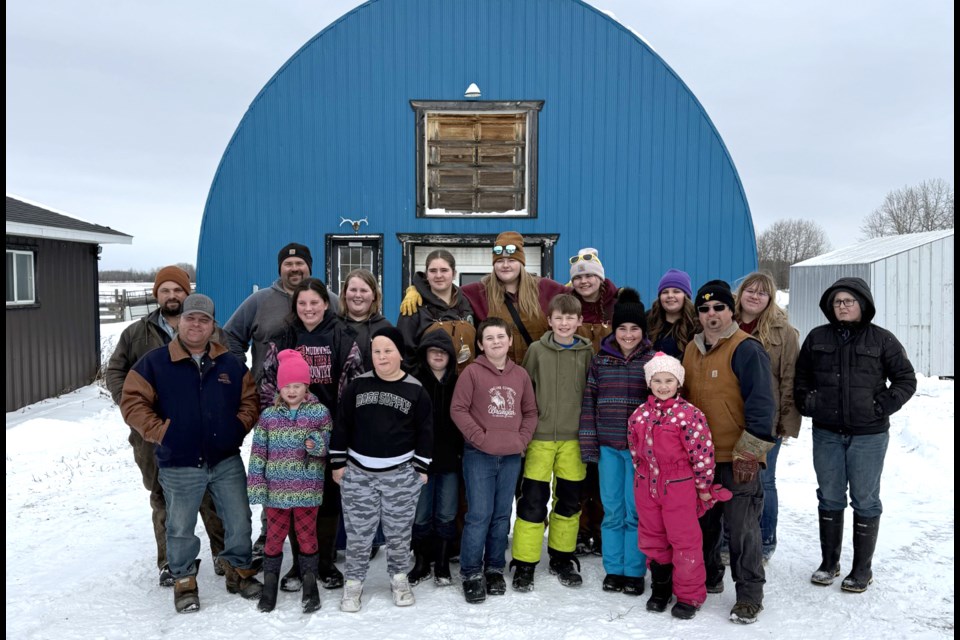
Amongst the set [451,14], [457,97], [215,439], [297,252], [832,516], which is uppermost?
[451,14]

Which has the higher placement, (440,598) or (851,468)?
(851,468)

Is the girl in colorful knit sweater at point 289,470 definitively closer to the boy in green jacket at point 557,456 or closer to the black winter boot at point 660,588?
the boy in green jacket at point 557,456

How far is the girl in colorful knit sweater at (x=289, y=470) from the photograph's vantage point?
353 cm

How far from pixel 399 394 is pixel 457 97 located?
668 centimetres

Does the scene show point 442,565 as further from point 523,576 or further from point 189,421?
point 189,421

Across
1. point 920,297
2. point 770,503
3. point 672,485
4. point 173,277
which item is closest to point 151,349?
point 173,277

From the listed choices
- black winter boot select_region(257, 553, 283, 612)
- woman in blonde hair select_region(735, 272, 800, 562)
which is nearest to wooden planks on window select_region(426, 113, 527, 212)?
woman in blonde hair select_region(735, 272, 800, 562)

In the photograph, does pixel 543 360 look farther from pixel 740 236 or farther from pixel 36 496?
pixel 740 236

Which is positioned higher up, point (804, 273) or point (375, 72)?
point (375, 72)

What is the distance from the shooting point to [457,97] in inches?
360

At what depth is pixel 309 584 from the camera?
3.52m

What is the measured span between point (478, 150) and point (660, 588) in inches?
287

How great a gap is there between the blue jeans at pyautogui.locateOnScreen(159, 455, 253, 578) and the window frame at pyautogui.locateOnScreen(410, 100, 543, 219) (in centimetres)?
621

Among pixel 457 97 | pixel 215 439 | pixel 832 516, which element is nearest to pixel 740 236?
pixel 457 97
